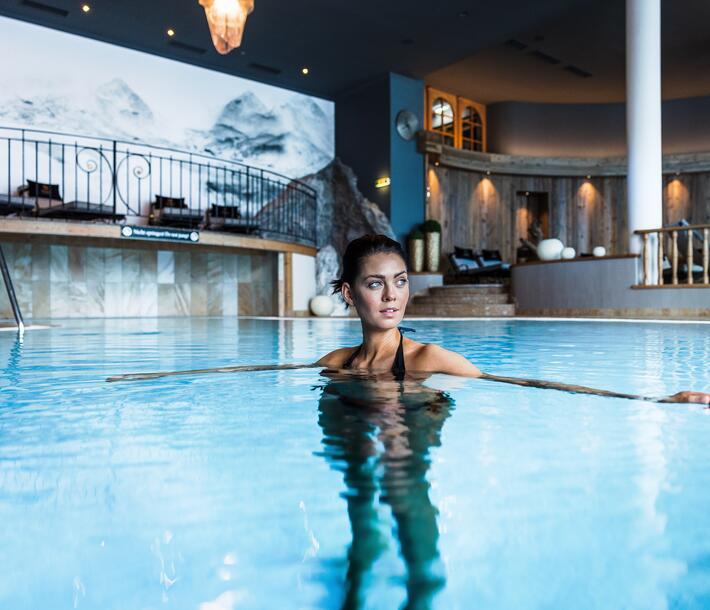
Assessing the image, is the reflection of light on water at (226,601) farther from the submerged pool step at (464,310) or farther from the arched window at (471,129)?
the arched window at (471,129)

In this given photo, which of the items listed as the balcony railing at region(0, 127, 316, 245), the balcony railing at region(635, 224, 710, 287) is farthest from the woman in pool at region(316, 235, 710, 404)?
the balcony railing at region(0, 127, 316, 245)

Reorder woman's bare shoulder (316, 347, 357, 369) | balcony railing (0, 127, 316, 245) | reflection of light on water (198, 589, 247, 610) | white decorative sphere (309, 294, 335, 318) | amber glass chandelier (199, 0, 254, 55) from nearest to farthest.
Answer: reflection of light on water (198, 589, 247, 610), woman's bare shoulder (316, 347, 357, 369), amber glass chandelier (199, 0, 254, 55), balcony railing (0, 127, 316, 245), white decorative sphere (309, 294, 335, 318)

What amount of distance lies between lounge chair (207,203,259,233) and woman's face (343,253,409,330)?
29.8ft

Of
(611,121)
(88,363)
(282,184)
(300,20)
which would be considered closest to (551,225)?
(611,121)

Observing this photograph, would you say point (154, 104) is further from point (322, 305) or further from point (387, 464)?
point (387, 464)

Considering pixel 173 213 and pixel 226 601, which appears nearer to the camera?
pixel 226 601

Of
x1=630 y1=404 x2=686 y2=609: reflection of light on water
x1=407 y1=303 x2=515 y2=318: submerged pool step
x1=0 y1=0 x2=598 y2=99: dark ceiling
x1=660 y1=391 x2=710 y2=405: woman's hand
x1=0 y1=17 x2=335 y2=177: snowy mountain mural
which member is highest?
x1=0 y1=0 x2=598 y2=99: dark ceiling

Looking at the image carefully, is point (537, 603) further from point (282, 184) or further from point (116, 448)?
point (282, 184)

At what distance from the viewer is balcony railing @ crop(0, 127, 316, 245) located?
32.1ft

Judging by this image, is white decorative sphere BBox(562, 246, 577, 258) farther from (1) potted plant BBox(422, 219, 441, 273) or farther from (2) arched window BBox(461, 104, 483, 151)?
(2) arched window BBox(461, 104, 483, 151)

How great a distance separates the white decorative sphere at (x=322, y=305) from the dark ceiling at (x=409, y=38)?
4.80 m

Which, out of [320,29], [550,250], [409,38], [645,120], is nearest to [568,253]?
[550,250]

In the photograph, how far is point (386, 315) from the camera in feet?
6.58

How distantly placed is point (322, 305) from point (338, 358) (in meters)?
9.71
